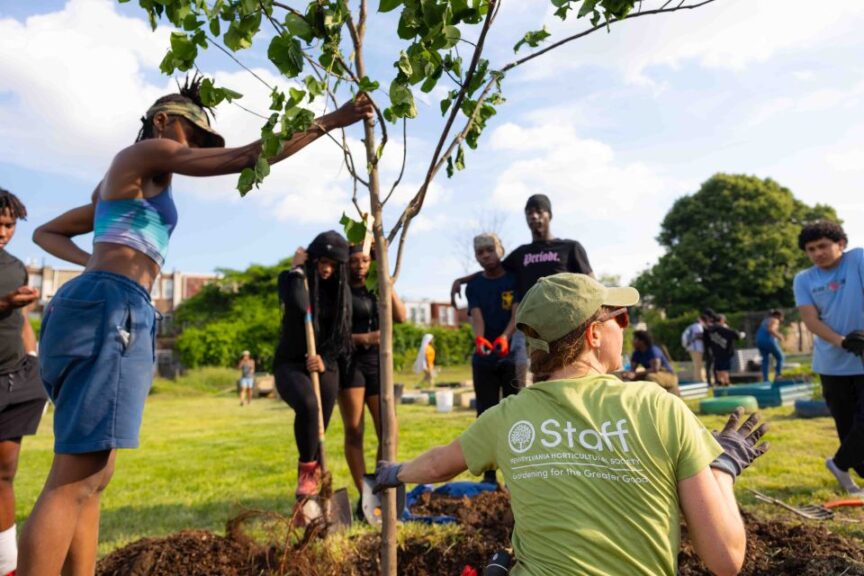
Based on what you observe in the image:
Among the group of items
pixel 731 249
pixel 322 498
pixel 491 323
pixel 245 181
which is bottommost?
pixel 322 498

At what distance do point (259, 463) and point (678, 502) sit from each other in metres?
6.83

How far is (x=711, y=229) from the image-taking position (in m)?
39.0

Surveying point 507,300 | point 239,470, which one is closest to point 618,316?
point 507,300

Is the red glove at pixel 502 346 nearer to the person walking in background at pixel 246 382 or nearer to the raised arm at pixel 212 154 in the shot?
the raised arm at pixel 212 154

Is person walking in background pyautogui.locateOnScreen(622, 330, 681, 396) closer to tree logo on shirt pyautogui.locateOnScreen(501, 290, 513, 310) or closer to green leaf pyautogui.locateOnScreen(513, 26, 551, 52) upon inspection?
tree logo on shirt pyautogui.locateOnScreen(501, 290, 513, 310)

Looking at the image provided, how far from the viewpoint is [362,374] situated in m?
4.73

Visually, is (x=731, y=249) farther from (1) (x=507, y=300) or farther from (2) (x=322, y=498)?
(2) (x=322, y=498)

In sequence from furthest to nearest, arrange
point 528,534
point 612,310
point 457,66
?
point 457,66 → point 612,310 → point 528,534

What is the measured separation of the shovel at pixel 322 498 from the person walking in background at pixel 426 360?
1123 centimetres

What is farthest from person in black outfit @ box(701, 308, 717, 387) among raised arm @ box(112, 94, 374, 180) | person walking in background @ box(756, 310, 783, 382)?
raised arm @ box(112, 94, 374, 180)

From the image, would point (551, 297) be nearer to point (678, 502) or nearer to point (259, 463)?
point (678, 502)

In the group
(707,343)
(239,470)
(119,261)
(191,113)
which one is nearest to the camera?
(119,261)

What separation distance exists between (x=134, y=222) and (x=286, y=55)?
3.28ft

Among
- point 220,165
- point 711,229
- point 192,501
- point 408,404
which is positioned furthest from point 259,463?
point 711,229
